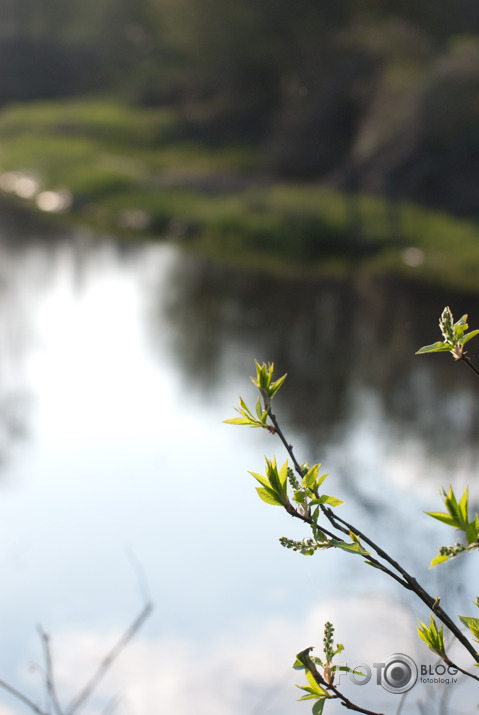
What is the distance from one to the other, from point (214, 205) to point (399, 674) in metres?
7.62

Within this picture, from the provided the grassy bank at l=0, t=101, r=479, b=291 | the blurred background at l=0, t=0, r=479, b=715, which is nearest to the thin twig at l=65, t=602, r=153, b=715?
the blurred background at l=0, t=0, r=479, b=715

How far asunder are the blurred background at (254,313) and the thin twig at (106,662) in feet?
0.07

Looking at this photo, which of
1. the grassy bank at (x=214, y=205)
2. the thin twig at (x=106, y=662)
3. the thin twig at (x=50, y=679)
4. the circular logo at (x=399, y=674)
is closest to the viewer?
the thin twig at (x=50, y=679)

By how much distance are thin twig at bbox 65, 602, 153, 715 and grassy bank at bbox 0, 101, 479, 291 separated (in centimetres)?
454

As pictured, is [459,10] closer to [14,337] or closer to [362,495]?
[14,337]

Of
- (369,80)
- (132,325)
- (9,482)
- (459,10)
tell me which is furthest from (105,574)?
(459,10)

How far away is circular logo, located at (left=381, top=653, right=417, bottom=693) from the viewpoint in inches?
71.7

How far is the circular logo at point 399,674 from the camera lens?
5.98 feet

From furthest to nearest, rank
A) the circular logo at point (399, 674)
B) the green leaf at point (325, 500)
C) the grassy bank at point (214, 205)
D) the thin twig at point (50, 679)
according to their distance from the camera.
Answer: the grassy bank at point (214, 205) < the circular logo at point (399, 674) < the thin twig at point (50, 679) < the green leaf at point (325, 500)

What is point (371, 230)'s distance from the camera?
25.7 ft

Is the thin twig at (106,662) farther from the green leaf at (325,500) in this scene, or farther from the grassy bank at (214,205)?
the grassy bank at (214,205)

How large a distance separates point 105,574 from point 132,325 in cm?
297

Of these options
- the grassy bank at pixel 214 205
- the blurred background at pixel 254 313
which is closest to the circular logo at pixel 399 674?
the blurred background at pixel 254 313

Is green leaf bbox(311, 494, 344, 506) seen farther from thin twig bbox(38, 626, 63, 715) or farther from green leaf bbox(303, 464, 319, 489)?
thin twig bbox(38, 626, 63, 715)
